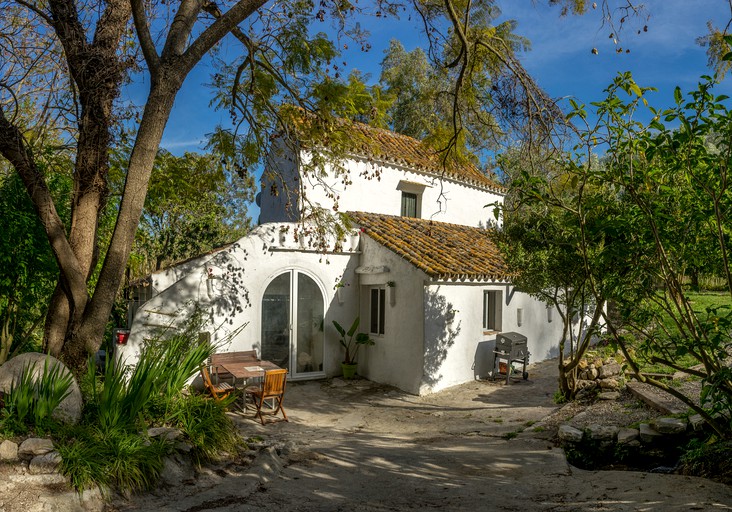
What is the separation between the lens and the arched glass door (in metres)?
13.4

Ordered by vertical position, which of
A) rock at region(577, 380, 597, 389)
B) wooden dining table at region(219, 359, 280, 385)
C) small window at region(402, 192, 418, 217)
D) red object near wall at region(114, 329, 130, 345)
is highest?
small window at region(402, 192, 418, 217)

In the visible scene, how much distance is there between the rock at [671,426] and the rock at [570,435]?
1.10 m

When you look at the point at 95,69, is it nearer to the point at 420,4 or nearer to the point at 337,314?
the point at 420,4

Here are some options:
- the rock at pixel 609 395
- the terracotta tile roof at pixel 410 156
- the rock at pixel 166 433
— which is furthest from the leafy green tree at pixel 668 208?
the terracotta tile roof at pixel 410 156

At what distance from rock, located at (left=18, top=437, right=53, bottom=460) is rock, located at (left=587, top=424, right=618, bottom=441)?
748cm

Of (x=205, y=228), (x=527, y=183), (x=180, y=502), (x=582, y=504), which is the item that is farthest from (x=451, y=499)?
(x=205, y=228)

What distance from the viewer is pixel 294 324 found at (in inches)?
541

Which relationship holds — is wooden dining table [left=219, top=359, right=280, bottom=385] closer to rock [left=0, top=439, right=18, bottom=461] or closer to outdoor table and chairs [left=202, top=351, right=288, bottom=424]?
outdoor table and chairs [left=202, top=351, right=288, bottom=424]

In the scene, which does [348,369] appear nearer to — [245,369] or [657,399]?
[245,369]

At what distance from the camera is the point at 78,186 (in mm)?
8438

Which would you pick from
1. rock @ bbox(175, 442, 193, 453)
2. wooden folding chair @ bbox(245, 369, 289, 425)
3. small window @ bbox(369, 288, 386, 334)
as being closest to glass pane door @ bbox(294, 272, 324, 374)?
small window @ bbox(369, 288, 386, 334)

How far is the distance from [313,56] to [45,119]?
16.2 feet

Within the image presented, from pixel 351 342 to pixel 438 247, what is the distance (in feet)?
12.1

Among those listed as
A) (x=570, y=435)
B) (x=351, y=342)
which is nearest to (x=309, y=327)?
(x=351, y=342)
